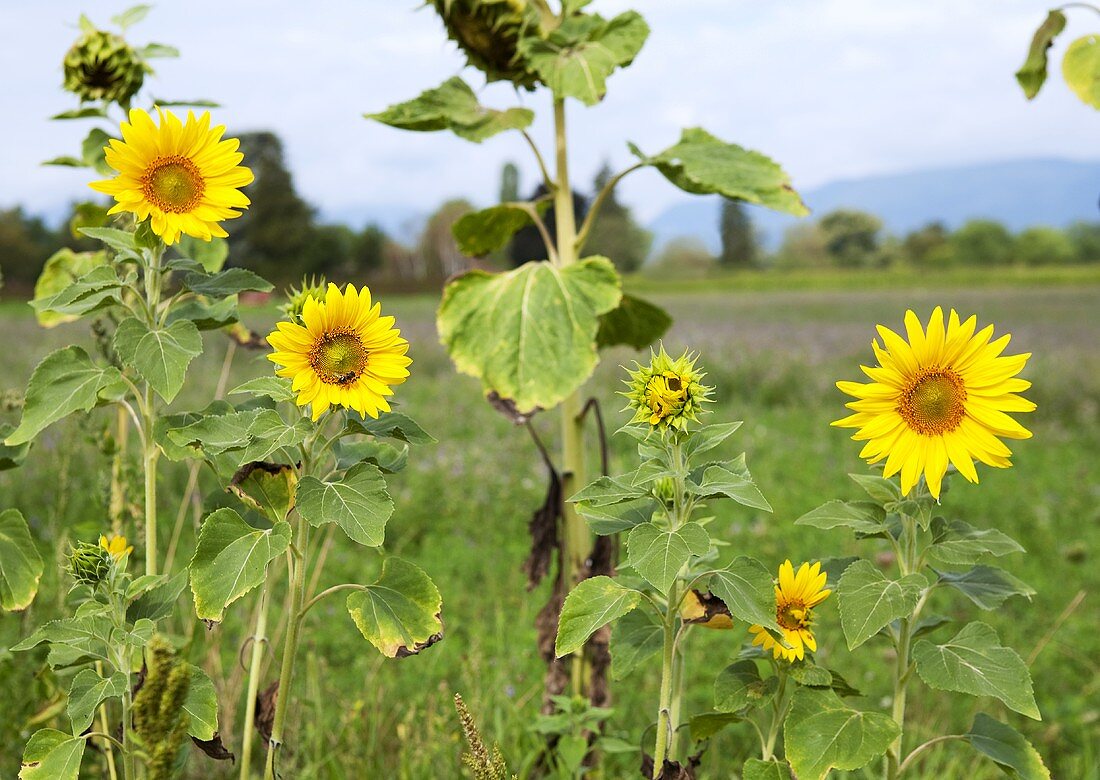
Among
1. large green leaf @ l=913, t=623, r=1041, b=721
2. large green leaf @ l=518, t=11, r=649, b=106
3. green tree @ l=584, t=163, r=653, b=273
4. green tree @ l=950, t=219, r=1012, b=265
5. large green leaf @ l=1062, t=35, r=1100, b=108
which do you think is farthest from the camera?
green tree @ l=950, t=219, r=1012, b=265

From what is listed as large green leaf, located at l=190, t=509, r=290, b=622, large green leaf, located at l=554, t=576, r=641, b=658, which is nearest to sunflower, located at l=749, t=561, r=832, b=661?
large green leaf, located at l=554, t=576, r=641, b=658

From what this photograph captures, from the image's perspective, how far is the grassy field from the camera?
239 centimetres

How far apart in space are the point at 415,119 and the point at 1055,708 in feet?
9.38

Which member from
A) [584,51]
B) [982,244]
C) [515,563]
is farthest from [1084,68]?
[982,244]

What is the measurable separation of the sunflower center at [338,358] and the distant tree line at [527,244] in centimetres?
3224

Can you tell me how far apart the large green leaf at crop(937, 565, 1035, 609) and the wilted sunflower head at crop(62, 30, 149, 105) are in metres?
1.82

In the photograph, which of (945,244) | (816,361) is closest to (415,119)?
(816,361)

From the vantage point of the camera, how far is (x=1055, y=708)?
10.6 ft

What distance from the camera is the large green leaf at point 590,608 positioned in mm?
1263

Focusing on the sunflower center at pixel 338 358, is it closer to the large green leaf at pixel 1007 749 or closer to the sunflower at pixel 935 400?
the sunflower at pixel 935 400

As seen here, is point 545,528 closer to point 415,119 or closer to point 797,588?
point 797,588

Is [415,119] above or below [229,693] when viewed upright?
above

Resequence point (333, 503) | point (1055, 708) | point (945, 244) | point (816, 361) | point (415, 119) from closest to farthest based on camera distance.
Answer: point (333, 503), point (415, 119), point (1055, 708), point (816, 361), point (945, 244)

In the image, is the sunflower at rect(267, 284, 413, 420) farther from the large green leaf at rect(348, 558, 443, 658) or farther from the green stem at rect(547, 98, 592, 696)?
the green stem at rect(547, 98, 592, 696)
